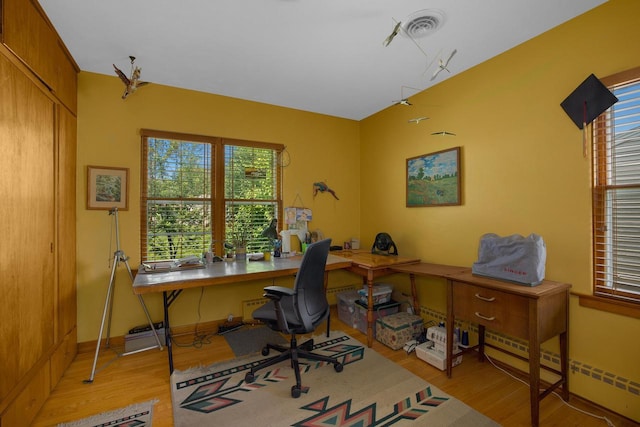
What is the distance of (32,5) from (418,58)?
2819 millimetres

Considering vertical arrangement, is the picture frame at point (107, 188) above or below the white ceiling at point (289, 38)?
below

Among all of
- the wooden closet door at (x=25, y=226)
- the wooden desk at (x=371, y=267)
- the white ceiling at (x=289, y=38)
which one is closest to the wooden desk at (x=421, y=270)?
the wooden desk at (x=371, y=267)

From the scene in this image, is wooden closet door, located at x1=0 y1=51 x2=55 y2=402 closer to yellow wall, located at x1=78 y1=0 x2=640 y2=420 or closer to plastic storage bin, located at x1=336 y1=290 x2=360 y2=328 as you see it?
yellow wall, located at x1=78 y1=0 x2=640 y2=420

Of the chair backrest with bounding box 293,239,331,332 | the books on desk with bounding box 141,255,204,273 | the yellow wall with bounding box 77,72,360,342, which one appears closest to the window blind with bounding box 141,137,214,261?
the yellow wall with bounding box 77,72,360,342

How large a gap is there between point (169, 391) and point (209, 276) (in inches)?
34.5

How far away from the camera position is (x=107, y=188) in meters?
2.82

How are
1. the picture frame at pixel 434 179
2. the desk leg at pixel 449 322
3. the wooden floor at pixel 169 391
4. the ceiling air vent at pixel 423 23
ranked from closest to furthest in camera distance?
the wooden floor at pixel 169 391, the ceiling air vent at pixel 423 23, the desk leg at pixel 449 322, the picture frame at pixel 434 179

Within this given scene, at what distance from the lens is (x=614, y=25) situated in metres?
1.86

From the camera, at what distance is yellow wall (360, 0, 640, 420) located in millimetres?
1877

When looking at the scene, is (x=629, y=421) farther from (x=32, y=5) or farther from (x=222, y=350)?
(x=32, y=5)

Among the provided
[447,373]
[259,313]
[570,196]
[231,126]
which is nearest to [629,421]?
[447,373]

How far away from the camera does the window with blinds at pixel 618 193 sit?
181 centimetres

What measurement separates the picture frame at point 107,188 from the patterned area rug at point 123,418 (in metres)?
1.79

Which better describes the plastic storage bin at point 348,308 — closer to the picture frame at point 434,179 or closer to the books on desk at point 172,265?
the picture frame at point 434,179
